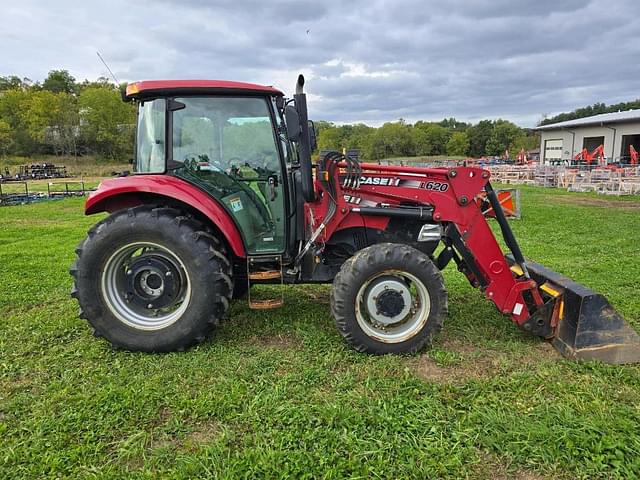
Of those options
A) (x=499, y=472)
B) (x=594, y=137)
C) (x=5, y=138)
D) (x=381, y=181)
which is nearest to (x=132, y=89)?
(x=381, y=181)

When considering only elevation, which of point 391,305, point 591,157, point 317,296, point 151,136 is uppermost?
point 591,157

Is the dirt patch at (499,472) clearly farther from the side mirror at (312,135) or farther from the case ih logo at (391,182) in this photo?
the side mirror at (312,135)

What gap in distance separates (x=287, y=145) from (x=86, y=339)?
2663 mm

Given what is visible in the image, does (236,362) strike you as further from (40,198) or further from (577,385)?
(40,198)

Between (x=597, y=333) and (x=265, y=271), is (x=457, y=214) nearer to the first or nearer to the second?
(x=597, y=333)

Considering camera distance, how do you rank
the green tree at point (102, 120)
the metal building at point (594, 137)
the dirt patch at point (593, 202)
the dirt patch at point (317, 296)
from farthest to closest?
the green tree at point (102, 120) < the metal building at point (594, 137) < the dirt patch at point (593, 202) < the dirt patch at point (317, 296)

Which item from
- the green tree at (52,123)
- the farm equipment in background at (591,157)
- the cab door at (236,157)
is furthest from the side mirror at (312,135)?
the green tree at (52,123)

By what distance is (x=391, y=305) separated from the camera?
3939mm

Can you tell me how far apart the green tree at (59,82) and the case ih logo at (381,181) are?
300 ft

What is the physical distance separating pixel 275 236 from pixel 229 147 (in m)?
0.93

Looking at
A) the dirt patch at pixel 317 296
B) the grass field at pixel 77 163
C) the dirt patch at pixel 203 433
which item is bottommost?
the dirt patch at pixel 203 433

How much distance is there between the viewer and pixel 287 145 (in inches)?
175

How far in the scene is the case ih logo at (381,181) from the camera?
14.0 feet

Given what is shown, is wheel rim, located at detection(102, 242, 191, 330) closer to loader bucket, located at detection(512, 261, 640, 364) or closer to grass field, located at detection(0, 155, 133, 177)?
loader bucket, located at detection(512, 261, 640, 364)
